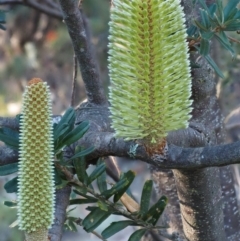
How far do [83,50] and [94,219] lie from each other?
0.30 meters

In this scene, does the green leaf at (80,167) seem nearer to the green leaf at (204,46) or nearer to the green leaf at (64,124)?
the green leaf at (64,124)

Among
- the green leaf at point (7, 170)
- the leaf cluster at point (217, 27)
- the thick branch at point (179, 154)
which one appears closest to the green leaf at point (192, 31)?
the leaf cluster at point (217, 27)

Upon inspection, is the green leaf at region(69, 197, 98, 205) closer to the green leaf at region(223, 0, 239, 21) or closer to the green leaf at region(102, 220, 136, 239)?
the green leaf at region(102, 220, 136, 239)

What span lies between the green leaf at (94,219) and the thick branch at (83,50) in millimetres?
225

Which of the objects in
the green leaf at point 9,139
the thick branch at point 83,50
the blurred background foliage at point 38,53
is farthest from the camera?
the blurred background foliage at point 38,53

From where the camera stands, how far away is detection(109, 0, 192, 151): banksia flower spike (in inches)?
16.7

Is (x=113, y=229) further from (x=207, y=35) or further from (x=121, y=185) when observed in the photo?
(x=207, y=35)

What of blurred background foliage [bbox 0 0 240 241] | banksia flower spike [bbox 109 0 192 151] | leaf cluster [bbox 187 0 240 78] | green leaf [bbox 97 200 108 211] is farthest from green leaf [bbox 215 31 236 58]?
blurred background foliage [bbox 0 0 240 241]

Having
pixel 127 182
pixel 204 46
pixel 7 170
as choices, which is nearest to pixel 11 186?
pixel 7 170

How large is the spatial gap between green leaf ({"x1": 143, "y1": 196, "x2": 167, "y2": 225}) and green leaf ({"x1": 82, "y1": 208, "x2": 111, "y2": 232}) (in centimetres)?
6

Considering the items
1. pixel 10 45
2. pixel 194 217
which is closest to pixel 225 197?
pixel 194 217

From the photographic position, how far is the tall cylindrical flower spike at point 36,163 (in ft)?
1.33

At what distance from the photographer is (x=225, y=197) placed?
36.2 inches

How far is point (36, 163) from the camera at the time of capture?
42 centimetres
